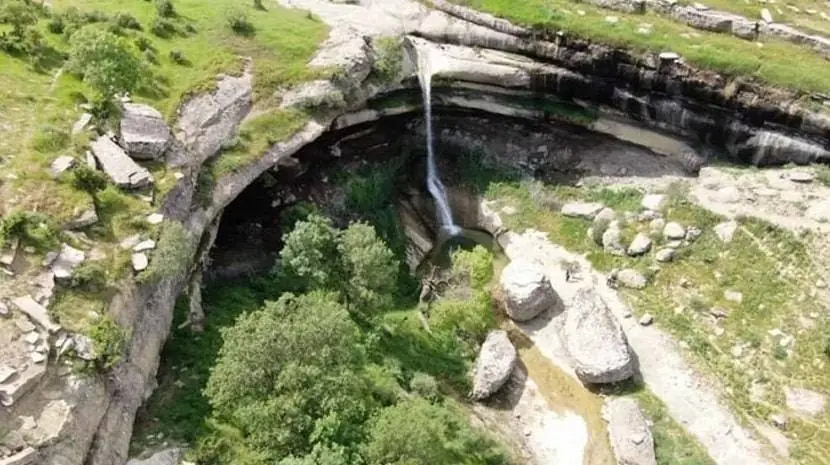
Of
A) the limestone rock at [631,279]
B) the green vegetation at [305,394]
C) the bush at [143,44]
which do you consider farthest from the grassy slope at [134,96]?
the limestone rock at [631,279]

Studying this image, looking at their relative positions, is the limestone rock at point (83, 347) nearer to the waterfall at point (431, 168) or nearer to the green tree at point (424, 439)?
the green tree at point (424, 439)

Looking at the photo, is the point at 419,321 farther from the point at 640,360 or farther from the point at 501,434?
the point at 640,360

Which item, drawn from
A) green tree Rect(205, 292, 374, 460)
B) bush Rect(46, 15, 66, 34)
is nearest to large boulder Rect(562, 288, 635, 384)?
green tree Rect(205, 292, 374, 460)

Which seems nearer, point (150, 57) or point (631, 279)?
point (631, 279)

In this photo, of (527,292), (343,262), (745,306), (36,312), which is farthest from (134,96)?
(745,306)

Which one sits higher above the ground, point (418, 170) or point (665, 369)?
point (418, 170)

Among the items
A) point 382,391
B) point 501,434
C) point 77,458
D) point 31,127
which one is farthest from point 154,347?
point 501,434

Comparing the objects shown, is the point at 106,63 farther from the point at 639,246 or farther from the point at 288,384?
the point at 639,246
